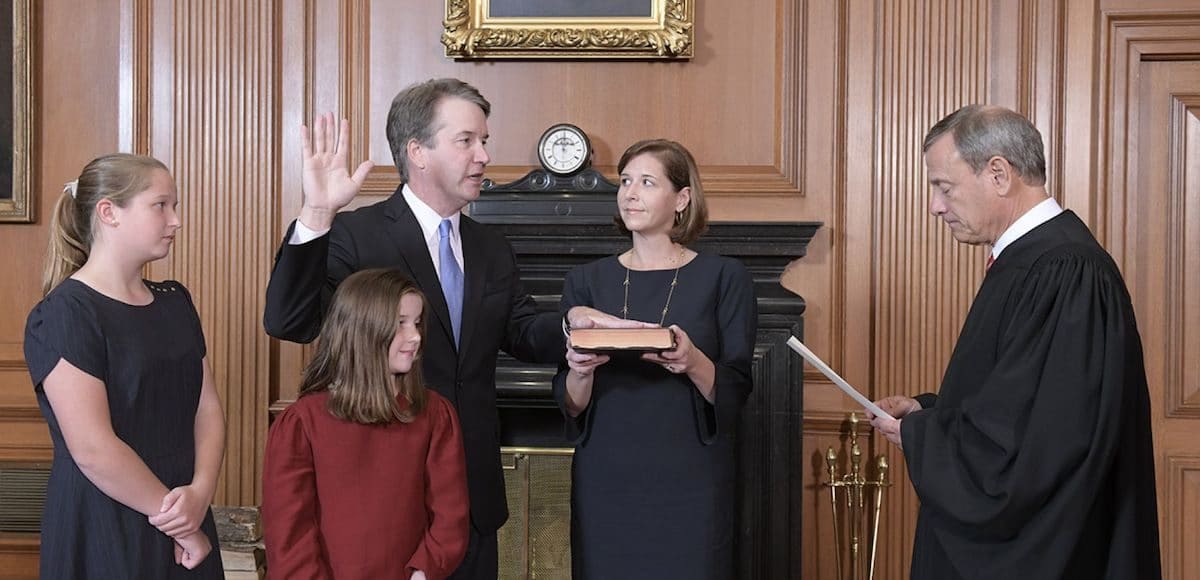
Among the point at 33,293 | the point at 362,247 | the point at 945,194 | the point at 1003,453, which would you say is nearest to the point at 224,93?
the point at 33,293

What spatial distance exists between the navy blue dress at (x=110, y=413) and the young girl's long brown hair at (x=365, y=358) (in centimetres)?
35

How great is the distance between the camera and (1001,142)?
2.54 meters

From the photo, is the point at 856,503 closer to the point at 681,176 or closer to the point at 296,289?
the point at 681,176

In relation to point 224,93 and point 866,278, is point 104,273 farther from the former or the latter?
point 866,278

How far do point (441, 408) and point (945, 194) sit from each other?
128 centimetres

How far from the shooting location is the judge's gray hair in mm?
2533

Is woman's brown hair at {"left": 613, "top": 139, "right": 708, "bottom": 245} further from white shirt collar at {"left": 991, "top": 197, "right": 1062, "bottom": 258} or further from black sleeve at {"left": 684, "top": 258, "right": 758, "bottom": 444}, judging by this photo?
white shirt collar at {"left": 991, "top": 197, "right": 1062, "bottom": 258}

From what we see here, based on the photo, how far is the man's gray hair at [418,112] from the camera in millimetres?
3064

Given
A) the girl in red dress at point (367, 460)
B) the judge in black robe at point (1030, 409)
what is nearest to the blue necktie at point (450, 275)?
the girl in red dress at point (367, 460)

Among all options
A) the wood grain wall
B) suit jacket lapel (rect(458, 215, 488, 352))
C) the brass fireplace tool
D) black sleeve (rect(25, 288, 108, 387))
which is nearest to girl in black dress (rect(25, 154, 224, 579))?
black sleeve (rect(25, 288, 108, 387))

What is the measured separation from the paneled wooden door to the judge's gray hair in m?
2.27

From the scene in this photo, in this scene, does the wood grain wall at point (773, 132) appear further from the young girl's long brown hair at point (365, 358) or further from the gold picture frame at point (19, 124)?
the young girl's long brown hair at point (365, 358)

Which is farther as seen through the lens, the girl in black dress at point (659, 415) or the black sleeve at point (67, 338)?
the girl in black dress at point (659, 415)

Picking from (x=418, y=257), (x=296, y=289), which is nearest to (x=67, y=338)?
(x=296, y=289)
